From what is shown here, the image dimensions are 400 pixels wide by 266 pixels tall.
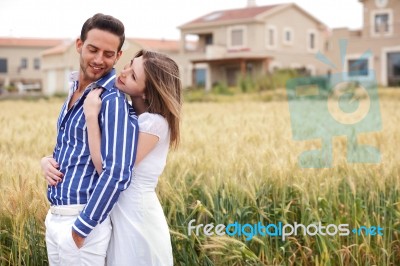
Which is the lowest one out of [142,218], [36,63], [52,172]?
[142,218]

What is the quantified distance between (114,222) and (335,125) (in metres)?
4.51

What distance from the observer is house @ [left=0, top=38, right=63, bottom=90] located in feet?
174

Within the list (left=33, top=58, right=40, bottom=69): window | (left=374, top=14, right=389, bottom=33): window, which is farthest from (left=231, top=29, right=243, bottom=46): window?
(left=33, top=58, right=40, bottom=69): window

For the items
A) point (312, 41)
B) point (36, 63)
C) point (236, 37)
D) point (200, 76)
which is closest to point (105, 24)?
point (236, 37)

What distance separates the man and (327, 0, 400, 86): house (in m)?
28.1

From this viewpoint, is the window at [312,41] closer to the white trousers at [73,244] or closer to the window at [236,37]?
the window at [236,37]

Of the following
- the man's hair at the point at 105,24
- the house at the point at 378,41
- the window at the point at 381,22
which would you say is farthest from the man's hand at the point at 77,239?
the window at the point at 381,22

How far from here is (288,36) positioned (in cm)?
3581

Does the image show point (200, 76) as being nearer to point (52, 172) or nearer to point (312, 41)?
point (312, 41)

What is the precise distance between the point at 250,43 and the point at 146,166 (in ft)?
107

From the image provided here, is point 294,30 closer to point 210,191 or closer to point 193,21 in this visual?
point 193,21

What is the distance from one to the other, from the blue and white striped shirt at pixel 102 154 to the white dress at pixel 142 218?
86 mm

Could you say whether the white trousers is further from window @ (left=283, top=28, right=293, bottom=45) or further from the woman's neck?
window @ (left=283, top=28, right=293, bottom=45)

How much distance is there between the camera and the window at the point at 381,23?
30.1 metres
